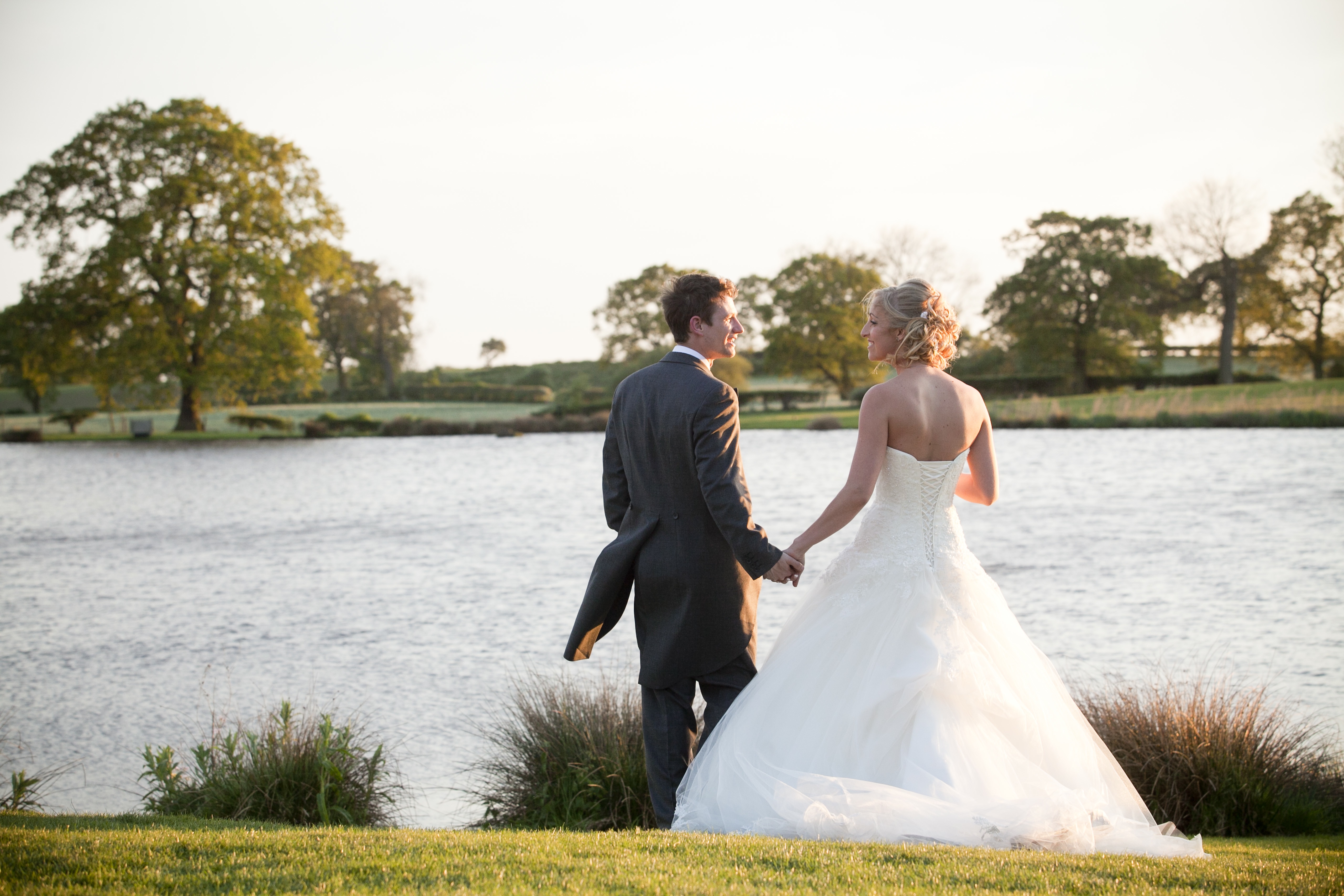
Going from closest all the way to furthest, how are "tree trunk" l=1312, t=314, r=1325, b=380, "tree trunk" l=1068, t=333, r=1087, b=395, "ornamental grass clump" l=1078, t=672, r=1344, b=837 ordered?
"ornamental grass clump" l=1078, t=672, r=1344, b=837 → "tree trunk" l=1312, t=314, r=1325, b=380 → "tree trunk" l=1068, t=333, r=1087, b=395

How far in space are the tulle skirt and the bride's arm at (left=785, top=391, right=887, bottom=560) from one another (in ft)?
0.89

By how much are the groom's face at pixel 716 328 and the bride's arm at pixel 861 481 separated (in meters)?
0.67

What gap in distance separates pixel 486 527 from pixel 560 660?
962cm

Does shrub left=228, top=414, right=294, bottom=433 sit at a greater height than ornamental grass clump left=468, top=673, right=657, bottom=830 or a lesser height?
greater

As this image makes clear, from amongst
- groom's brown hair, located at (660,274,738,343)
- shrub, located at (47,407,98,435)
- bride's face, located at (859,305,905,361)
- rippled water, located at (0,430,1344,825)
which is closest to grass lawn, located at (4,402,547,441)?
shrub, located at (47,407,98,435)

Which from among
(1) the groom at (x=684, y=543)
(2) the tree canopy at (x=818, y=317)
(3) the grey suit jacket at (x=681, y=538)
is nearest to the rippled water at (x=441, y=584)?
(1) the groom at (x=684, y=543)

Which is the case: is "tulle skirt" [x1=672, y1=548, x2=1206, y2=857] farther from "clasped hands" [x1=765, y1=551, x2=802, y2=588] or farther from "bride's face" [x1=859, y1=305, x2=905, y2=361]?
"bride's face" [x1=859, y1=305, x2=905, y2=361]

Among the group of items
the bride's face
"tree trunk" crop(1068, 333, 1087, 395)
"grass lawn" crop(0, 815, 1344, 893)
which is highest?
"tree trunk" crop(1068, 333, 1087, 395)

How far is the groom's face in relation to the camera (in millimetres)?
4145

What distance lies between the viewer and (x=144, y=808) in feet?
18.0

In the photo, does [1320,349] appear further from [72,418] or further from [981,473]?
[72,418]

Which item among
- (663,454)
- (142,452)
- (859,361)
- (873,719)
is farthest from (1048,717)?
(859,361)

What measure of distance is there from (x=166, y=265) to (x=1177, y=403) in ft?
134

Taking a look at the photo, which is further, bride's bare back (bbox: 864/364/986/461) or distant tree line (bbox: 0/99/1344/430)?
distant tree line (bbox: 0/99/1344/430)
